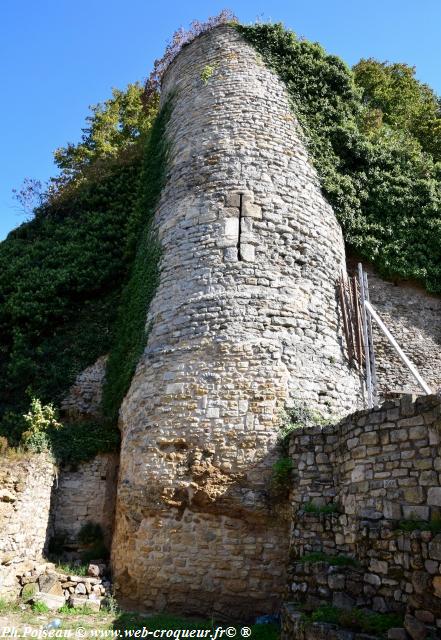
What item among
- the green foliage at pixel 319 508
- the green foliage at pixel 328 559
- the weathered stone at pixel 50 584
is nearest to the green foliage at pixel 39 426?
the weathered stone at pixel 50 584

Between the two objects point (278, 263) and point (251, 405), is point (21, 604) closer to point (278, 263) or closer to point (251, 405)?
point (251, 405)

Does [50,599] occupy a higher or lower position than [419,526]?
lower

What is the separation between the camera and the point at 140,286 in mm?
10250

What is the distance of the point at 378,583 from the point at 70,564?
5.26 meters

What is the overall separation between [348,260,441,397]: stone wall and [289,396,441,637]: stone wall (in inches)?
173

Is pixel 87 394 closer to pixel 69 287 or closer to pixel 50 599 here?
pixel 69 287

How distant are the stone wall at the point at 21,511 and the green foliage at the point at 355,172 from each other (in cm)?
748

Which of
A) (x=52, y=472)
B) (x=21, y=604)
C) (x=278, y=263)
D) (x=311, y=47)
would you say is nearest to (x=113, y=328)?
(x=52, y=472)

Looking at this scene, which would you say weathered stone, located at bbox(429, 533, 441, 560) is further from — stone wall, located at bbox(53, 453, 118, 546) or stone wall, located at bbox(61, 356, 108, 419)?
stone wall, located at bbox(61, 356, 108, 419)

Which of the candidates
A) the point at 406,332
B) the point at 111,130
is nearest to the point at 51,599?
the point at 406,332

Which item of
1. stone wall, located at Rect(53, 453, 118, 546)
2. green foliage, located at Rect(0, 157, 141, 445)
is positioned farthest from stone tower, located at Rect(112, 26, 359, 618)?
green foliage, located at Rect(0, 157, 141, 445)

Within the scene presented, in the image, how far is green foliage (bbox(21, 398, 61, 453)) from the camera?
29.9ft

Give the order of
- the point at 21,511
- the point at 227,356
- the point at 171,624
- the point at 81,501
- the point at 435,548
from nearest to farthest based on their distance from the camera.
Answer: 1. the point at 435,548
2. the point at 171,624
3. the point at 227,356
4. the point at 21,511
5. the point at 81,501

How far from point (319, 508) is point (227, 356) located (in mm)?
2564
